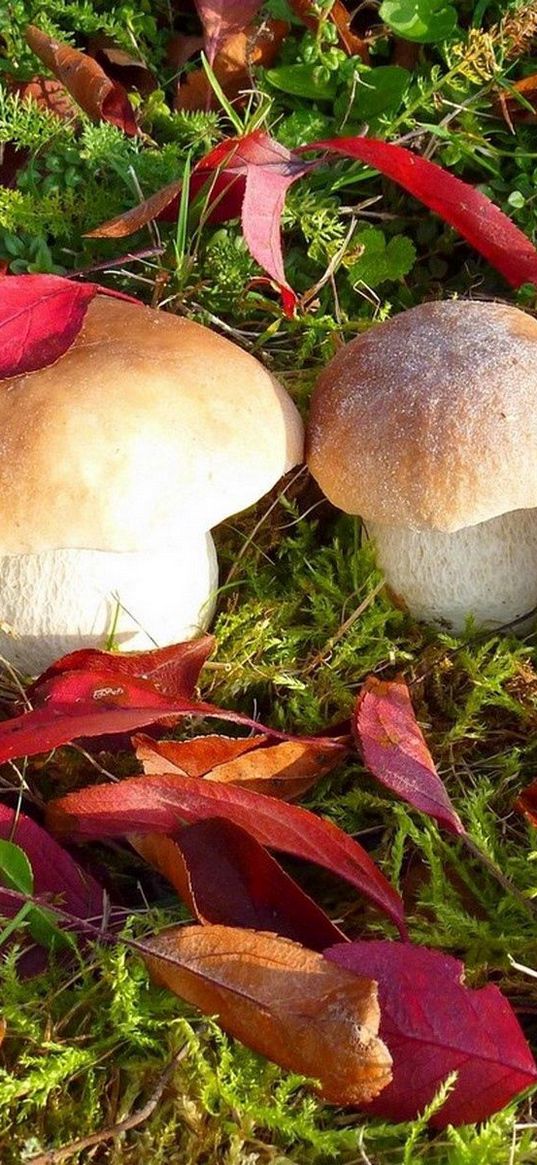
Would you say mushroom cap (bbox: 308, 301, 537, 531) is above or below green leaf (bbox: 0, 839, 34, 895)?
above

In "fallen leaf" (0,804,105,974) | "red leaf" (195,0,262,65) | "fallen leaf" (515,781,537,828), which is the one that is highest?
"red leaf" (195,0,262,65)

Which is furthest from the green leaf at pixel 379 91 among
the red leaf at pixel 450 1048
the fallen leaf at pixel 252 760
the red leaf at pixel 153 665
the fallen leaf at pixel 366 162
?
the red leaf at pixel 450 1048

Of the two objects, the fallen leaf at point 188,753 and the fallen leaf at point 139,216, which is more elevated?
the fallen leaf at point 139,216

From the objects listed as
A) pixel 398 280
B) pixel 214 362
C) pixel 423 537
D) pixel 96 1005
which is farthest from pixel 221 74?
pixel 96 1005

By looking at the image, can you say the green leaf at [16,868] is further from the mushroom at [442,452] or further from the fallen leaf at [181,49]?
the fallen leaf at [181,49]

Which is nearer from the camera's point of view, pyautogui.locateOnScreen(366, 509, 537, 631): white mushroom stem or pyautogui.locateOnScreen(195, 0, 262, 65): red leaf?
pyautogui.locateOnScreen(366, 509, 537, 631): white mushroom stem

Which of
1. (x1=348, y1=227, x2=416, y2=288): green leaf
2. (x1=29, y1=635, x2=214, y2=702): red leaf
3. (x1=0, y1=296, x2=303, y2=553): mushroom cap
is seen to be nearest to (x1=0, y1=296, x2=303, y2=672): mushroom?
(x1=0, y1=296, x2=303, y2=553): mushroom cap

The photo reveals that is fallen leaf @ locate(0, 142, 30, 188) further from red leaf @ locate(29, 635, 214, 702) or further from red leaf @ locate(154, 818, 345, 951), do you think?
red leaf @ locate(154, 818, 345, 951)
